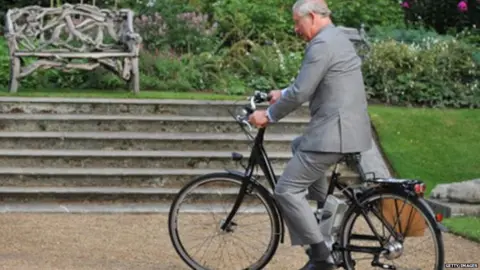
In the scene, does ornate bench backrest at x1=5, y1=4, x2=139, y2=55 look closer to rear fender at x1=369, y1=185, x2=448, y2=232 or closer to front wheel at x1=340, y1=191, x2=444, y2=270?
front wheel at x1=340, y1=191, x2=444, y2=270

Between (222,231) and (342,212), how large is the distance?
0.88 m

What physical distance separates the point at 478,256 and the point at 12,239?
3.36 m

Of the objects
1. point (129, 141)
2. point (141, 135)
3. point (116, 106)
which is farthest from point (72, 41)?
point (129, 141)

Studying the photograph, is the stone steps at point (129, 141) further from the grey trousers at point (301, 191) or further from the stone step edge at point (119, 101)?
the grey trousers at point (301, 191)

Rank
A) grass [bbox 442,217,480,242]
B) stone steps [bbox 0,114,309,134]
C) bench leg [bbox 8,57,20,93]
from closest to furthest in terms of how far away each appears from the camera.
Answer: grass [bbox 442,217,480,242]
stone steps [bbox 0,114,309,134]
bench leg [bbox 8,57,20,93]

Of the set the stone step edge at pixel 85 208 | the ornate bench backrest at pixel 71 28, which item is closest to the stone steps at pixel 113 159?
the stone step edge at pixel 85 208

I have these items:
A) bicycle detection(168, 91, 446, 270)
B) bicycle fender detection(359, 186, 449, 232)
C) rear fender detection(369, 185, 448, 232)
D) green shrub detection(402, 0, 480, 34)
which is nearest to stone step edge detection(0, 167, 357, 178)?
bicycle detection(168, 91, 446, 270)

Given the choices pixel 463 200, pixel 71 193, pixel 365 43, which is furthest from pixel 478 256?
pixel 365 43

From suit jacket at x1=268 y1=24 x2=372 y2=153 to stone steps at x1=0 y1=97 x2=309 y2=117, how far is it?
484 cm

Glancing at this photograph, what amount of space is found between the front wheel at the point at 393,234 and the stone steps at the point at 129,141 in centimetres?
414

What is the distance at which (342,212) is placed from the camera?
255 inches

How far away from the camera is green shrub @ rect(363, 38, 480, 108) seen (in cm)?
1229

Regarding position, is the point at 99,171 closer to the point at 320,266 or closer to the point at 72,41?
the point at 72,41

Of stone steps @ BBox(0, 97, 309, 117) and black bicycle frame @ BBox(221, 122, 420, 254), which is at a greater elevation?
black bicycle frame @ BBox(221, 122, 420, 254)
